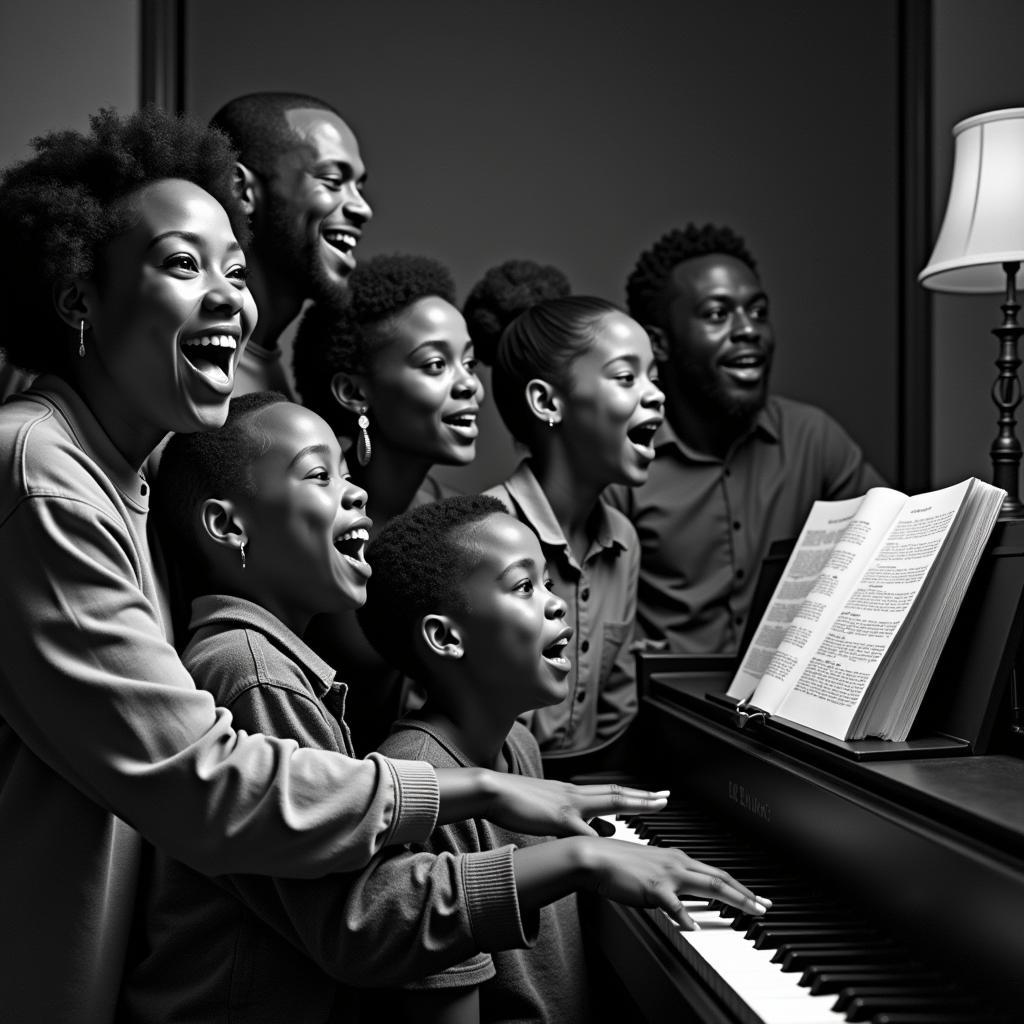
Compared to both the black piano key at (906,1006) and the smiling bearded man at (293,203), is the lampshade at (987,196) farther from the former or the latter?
the black piano key at (906,1006)

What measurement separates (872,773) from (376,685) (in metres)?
1.10

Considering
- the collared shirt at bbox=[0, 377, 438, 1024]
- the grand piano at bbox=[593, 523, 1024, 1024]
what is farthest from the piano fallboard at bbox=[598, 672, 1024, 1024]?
the collared shirt at bbox=[0, 377, 438, 1024]

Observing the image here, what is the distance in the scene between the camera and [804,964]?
4.19 feet

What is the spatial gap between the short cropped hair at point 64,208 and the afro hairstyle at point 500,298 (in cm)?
127

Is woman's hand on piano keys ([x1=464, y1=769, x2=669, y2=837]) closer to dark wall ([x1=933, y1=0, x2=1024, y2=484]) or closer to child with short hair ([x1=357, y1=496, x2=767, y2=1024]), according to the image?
child with short hair ([x1=357, y1=496, x2=767, y2=1024])

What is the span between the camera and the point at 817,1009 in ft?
3.86

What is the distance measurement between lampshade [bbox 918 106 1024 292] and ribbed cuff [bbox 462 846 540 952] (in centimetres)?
166

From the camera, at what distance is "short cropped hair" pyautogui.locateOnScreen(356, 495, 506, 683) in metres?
1.77

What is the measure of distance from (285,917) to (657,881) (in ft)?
1.44

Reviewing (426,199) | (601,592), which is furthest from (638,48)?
(601,592)

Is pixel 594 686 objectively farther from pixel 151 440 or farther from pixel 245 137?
pixel 245 137

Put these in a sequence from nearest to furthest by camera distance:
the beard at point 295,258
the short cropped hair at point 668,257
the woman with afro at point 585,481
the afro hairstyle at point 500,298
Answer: the woman with afro at point 585,481, the beard at point 295,258, the afro hairstyle at point 500,298, the short cropped hair at point 668,257

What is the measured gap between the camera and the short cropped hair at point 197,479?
1.66m

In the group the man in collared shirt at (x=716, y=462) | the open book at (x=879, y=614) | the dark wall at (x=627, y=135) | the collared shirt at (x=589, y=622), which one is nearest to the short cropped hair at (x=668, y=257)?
the man in collared shirt at (x=716, y=462)
